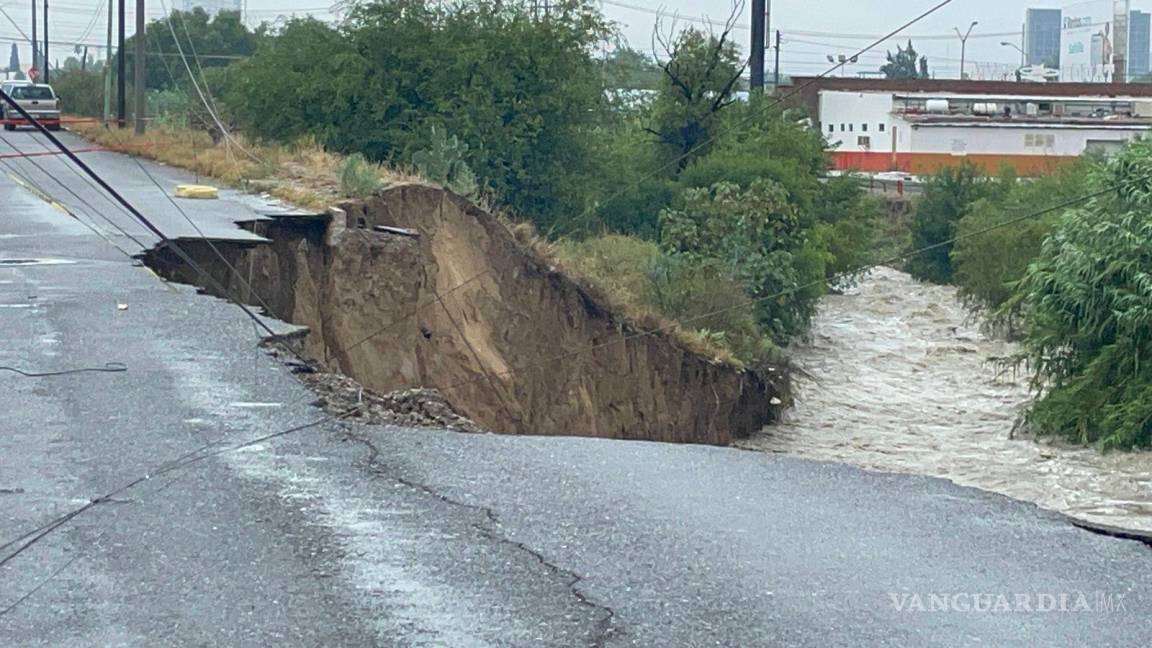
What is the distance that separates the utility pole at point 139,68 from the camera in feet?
152

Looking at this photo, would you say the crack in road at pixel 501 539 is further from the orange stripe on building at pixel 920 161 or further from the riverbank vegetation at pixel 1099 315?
the orange stripe on building at pixel 920 161

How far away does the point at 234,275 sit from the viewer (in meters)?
20.3

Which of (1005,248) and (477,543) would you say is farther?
(1005,248)

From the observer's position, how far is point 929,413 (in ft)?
125

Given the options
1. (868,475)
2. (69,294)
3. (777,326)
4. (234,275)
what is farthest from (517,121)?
(868,475)

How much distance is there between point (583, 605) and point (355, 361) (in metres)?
14.9

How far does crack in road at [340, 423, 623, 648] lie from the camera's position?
7129mm

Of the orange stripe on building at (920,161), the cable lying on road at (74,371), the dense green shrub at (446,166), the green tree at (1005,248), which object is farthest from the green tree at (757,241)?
the orange stripe on building at (920,161)

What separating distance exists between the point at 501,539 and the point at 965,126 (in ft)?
260

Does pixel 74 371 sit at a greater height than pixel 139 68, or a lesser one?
lesser

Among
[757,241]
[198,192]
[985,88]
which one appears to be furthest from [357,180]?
[985,88]

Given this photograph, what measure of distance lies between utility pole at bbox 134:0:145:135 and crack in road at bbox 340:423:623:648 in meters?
37.5

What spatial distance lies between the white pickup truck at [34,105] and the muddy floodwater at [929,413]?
85.7 ft

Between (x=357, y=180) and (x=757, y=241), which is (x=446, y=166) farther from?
(x=757, y=241)
